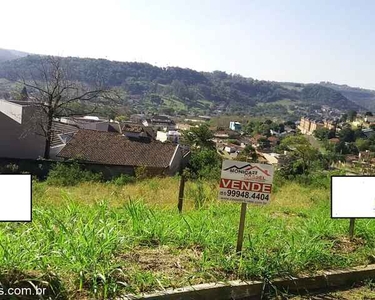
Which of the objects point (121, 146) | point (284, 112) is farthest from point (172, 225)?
point (284, 112)

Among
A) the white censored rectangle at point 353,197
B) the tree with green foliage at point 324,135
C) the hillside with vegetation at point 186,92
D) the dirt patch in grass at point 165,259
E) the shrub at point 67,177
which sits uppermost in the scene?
the hillside with vegetation at point 186,92

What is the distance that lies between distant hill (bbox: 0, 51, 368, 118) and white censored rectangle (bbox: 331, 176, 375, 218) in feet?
328

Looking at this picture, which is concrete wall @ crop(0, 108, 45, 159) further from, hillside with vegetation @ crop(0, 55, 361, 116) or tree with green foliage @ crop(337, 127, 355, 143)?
hillside with vegetation @ crop(0, 55, 361, 116)

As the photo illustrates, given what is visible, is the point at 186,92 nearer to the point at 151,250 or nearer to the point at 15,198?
the point at 151,250

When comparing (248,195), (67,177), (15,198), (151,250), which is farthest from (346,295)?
(67,177)

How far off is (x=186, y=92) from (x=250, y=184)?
141986mm

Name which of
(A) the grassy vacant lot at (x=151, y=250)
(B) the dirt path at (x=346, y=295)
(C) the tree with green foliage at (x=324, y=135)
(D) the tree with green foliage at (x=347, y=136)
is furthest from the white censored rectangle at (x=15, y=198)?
(C) the tree with green foliage at (x=324, y=135)

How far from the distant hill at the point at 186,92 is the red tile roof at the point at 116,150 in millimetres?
80963

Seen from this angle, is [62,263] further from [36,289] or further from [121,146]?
[121,146]

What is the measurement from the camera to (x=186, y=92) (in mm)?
144000

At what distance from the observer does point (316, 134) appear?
67250mm

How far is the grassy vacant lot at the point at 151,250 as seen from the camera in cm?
275

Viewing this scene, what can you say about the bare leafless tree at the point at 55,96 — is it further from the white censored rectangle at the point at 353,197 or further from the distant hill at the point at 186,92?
the distant hill at the point at 186,92

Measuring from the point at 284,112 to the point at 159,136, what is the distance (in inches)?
4074
